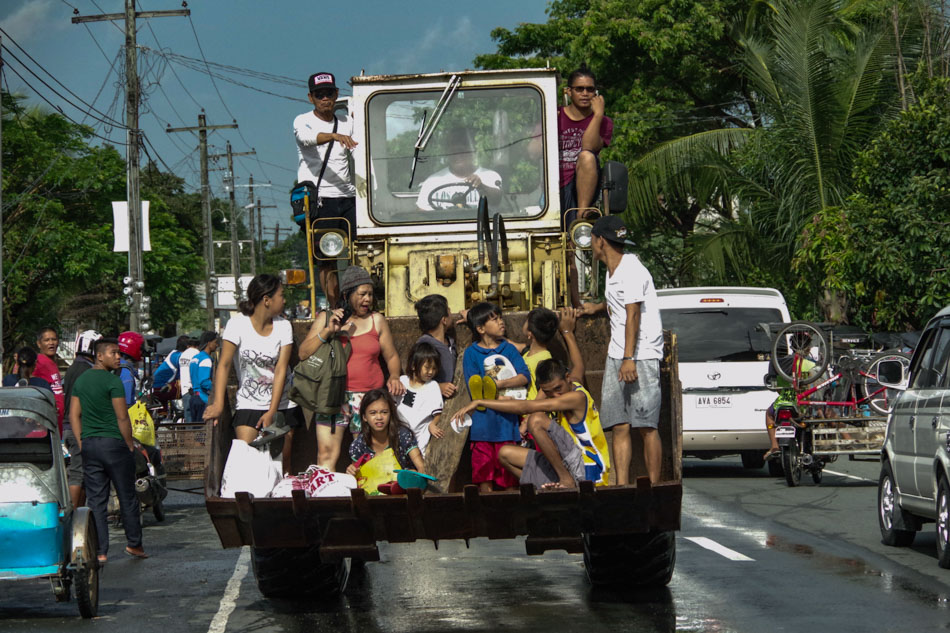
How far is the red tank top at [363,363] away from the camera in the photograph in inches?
358

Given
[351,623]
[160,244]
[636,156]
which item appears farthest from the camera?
[160,244]

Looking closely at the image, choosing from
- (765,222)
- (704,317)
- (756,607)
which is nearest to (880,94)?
(765,222)

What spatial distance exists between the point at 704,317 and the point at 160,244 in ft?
125

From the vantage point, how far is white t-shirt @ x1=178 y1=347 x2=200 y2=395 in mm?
22781

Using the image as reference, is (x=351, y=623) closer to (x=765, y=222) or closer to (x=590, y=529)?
(x=590, y=529)

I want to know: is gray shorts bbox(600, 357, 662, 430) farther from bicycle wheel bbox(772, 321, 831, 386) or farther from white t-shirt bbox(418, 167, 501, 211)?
bicycle wheel bbox(772, 321, 831, 386)

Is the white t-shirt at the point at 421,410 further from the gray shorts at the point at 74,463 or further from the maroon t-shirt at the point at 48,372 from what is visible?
the maroon t-shirt at the point at 48,372

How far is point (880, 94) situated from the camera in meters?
27.2

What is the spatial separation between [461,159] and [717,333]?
775 cm

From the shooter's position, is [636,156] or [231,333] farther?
[636,156]

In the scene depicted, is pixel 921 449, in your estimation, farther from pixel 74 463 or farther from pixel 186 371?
pixel 186 371

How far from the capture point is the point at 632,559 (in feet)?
30.6

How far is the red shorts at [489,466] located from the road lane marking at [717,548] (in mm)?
3079

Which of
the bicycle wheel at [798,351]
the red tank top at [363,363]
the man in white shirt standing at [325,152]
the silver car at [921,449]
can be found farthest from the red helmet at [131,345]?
the bicycle wheel at [798,351]
